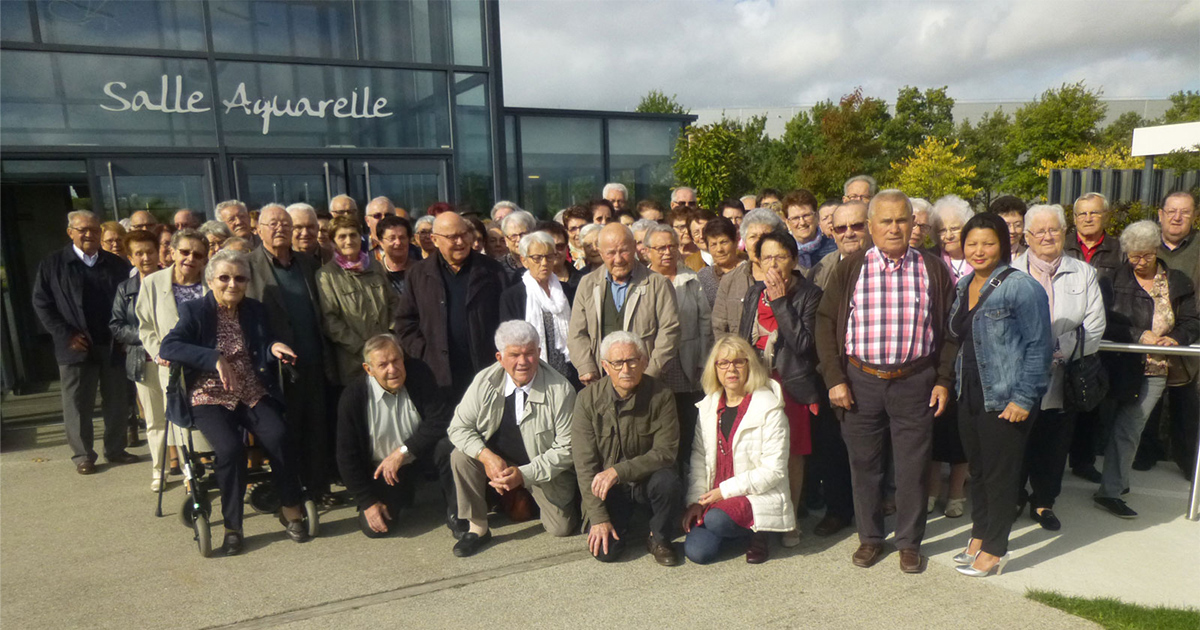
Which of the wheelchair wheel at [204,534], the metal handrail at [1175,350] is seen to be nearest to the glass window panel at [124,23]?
the wheelchair wheel at [204,534]

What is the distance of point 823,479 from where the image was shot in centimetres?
441

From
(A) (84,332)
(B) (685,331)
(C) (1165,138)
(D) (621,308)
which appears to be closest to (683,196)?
(B) (685,331)

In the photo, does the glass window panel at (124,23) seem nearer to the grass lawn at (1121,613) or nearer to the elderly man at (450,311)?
the elderly man at (450,311)

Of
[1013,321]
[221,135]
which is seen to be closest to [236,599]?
[1013,321]

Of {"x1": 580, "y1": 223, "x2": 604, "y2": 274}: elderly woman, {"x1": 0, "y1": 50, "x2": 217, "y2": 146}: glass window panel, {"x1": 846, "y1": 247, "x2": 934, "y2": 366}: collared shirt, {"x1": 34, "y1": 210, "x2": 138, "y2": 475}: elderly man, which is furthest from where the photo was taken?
{"x1": 0, "y1": 50, "x2": 217, "y2": 146}: glass window panel

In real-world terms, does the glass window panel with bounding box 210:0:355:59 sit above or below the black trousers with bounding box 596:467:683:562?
above

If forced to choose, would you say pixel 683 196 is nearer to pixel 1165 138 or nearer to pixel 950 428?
pixel 950 428

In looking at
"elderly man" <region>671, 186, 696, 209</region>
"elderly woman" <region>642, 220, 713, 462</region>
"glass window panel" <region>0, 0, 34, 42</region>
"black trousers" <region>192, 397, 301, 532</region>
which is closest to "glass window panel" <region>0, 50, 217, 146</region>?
"glass window panel" <region>0, 0, 34, 42</region>

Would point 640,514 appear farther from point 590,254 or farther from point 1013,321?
point 1013,321

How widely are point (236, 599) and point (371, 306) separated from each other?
1.91m

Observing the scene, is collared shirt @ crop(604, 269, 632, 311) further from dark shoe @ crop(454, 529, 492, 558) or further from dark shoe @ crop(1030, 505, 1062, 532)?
dark shoe @ crop(1030, 505, 1062, 532)

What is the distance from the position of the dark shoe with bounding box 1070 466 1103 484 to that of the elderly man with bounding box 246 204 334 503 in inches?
205

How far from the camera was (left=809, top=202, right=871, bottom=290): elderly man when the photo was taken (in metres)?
4.39

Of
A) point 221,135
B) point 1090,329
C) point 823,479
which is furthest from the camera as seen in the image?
point 221,135
